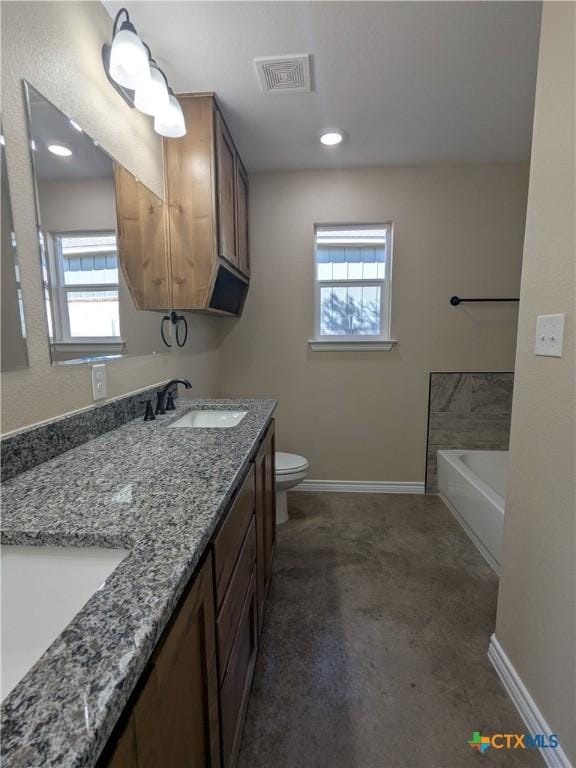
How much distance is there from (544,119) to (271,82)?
120 centimetres

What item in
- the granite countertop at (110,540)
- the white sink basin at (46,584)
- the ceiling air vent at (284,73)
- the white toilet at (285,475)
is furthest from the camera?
the white toilet at (285,475)

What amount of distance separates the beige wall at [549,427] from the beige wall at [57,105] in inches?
59.2

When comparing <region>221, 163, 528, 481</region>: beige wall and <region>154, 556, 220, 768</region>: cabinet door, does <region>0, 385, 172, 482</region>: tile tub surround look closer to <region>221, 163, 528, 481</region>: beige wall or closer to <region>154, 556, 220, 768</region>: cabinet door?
<region>154, 556, 220, 768</region>: cabinet door

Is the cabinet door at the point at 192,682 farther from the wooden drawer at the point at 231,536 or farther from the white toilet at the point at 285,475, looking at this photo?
the white toilet at the point at 285,475

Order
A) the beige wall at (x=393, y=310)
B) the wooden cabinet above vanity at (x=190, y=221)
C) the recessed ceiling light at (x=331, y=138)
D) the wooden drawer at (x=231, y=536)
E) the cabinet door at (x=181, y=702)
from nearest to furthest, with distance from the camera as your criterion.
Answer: the cabinet door at (x=181, y=702) < the wooden drawer at (x=231, y=536) < the wooden cabinet above vanity at (x=190, y=221) < the recessed ceiling light at (x=331, y=138) < the beige wall at (x=393, y=310)

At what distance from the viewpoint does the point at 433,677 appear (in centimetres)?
131

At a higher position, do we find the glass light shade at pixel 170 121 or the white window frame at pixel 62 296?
the glass light shade at pixel 170 121

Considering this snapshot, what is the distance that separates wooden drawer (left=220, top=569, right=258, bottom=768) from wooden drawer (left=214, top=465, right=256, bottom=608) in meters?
0.23

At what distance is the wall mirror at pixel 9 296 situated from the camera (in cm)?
89

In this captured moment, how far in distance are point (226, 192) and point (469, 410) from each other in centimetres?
229

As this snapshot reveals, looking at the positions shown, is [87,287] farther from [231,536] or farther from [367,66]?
[367,66]

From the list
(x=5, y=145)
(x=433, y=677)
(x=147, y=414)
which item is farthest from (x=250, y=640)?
(x=5, y=145)
